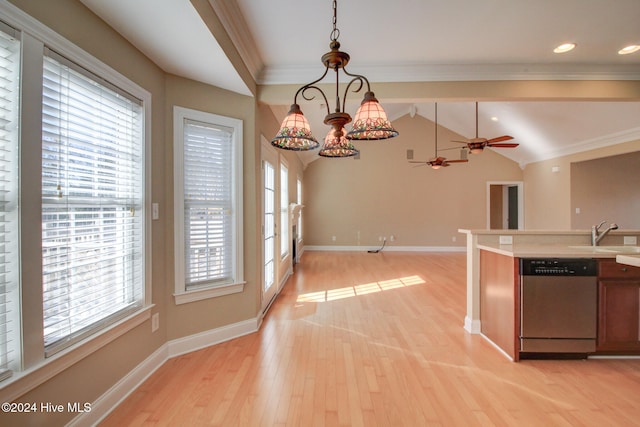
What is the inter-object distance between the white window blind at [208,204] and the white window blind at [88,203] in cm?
43

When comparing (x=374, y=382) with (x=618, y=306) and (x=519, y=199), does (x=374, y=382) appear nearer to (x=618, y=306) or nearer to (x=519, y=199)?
(x=618, y=306)

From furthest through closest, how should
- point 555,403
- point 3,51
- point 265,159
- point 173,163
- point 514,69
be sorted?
point 265,159 → point 514,69 → point 173,163 → point 555,403 → point 3,51

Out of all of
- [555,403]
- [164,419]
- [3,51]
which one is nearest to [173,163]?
[3,51]

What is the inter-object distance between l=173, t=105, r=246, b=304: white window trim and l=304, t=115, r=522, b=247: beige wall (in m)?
5.79

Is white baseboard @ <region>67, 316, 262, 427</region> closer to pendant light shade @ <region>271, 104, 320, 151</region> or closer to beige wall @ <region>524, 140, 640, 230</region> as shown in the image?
pendant light shade @ <region>271, 104, 320, 151</region>

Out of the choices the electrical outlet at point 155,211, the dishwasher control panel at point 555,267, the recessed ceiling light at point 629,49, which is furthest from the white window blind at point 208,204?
the recessed ceiling light at point 629,49

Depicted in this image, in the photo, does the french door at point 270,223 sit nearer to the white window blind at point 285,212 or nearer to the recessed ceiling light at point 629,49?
the white window blind at point 285,212

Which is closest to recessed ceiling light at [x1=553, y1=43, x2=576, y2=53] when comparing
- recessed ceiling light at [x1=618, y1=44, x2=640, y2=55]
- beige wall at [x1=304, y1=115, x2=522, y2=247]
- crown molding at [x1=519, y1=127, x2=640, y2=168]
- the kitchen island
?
recessed ceiling light at [x1=618, y1=44, x2=640, y2=55]

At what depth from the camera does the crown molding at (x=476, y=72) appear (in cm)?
286

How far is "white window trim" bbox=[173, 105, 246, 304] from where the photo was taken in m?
2.38

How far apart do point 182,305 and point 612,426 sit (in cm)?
305

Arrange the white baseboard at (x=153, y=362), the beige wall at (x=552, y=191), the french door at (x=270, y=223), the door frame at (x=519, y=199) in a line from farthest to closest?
1. the door frame at (x=519, y=199)
2. the beige wall at (x=552, y=191)
3. the french door at (x=270, y=223)
4. the white baseboard at (x=153, y=362)

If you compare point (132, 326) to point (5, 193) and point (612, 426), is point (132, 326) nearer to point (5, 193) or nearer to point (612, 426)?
point (5, 193)

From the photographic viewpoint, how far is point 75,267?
5.00ft
